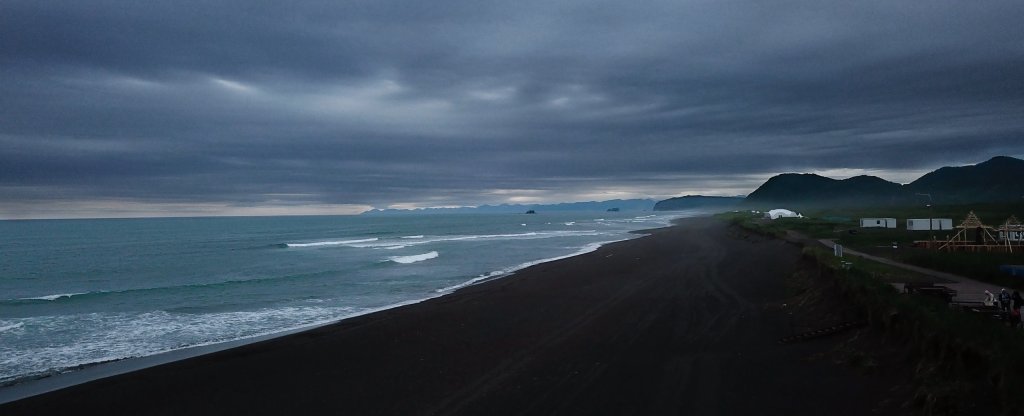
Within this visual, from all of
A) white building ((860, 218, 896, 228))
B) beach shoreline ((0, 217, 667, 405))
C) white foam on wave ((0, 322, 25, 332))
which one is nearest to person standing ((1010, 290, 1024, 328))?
beach shoreline ((0, 217, 667, 405))

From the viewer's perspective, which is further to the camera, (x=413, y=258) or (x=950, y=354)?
(x=413, y=258)

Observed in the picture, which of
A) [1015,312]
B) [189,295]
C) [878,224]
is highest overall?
[878,224]

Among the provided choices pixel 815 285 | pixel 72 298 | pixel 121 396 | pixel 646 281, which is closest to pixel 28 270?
pixel 72 298

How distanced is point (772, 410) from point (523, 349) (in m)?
5.62

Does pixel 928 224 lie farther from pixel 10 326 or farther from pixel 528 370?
pixel 10 326

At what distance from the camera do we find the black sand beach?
895cm

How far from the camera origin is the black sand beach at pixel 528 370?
8945 millimetres

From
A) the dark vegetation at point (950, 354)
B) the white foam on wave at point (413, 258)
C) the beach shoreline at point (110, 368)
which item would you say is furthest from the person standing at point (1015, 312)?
the white foam on wave at point (413, 258)

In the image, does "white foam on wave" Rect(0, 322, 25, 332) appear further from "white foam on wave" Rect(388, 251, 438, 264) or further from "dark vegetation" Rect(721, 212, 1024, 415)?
"dark vegetation" Rect(721, 212, 1024, 415)

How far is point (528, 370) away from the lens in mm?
10984

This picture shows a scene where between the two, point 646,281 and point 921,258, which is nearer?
point 921,258

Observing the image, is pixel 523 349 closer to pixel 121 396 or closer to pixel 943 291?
pixel 121 396

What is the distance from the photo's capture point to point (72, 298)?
24.5 meters

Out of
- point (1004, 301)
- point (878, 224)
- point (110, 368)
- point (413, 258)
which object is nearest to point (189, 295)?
point (110, 368)
